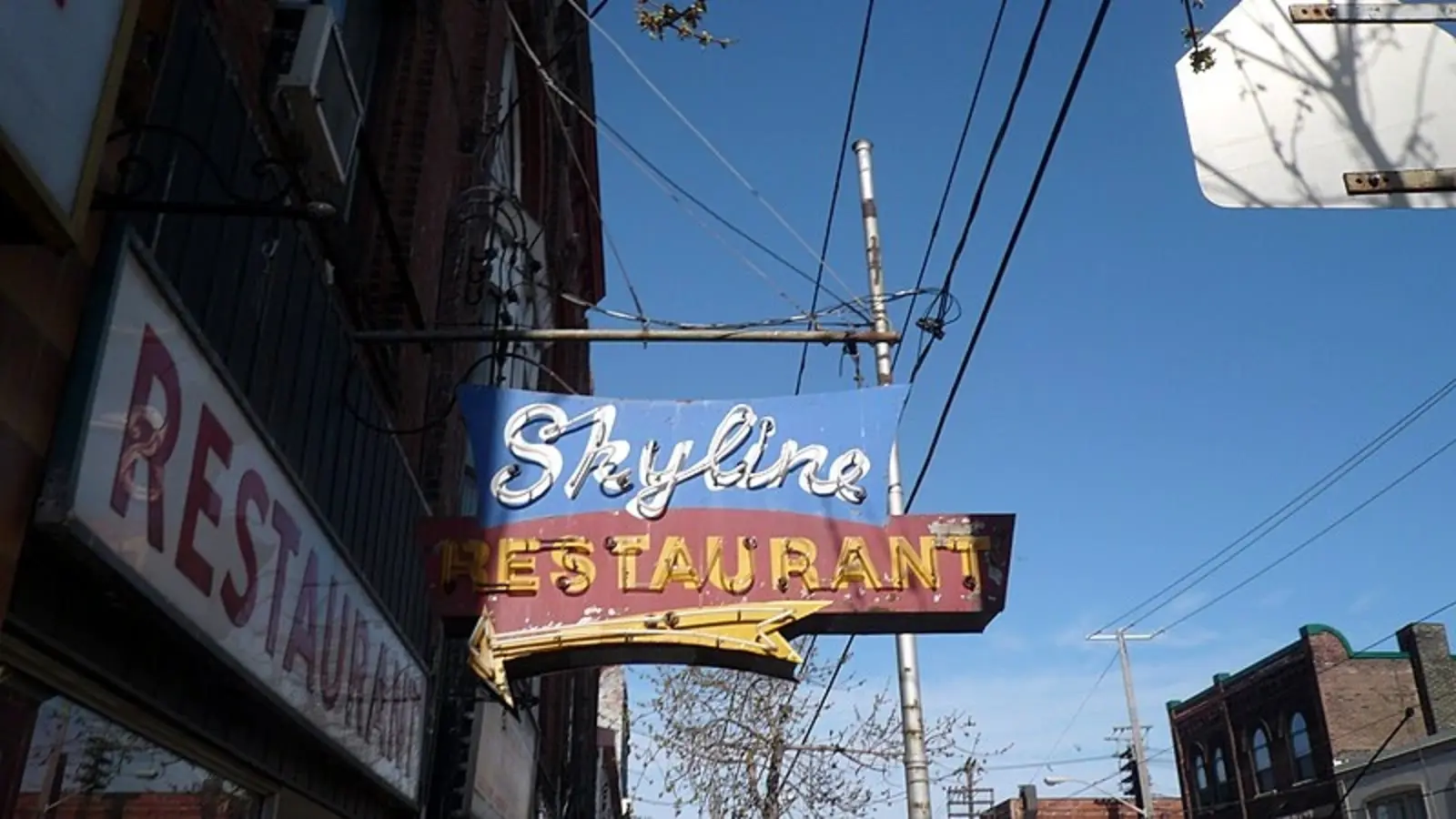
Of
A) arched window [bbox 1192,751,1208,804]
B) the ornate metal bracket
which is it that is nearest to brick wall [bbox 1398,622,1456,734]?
arched window [bbox 1192,751,1208,804]

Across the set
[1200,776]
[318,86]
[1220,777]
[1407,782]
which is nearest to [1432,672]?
[1407,782]

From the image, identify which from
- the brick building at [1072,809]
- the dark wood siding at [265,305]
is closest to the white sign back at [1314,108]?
the dark wood siding at [265,305]

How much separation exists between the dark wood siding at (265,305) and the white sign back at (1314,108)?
Result: 9.85 ft

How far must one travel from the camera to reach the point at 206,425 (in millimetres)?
3953

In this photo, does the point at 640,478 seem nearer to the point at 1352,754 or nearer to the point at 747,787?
the point at 747,787

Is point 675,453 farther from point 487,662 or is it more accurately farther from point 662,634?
point 487,662

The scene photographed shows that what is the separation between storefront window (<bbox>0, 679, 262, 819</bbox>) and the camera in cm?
318

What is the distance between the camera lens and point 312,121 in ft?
15.6

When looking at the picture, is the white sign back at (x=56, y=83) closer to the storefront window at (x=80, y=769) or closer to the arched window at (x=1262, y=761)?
the storefront window at (x=80, y=769)

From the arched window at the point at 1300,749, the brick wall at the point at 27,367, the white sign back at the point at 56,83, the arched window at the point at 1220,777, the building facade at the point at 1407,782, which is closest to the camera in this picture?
the white sign back at the point at 56,83

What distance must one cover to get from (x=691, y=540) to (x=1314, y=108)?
12.1 feet

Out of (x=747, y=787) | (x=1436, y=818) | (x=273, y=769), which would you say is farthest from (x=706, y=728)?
(x=273, y=769)

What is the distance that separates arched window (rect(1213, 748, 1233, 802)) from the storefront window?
4090cm

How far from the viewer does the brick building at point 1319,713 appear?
33.1m
